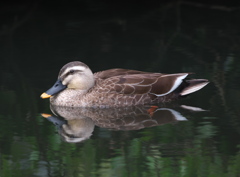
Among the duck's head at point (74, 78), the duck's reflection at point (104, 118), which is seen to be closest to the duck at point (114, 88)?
the duck's head at point (74, 78)

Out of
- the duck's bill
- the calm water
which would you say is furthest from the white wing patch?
the duck's bill

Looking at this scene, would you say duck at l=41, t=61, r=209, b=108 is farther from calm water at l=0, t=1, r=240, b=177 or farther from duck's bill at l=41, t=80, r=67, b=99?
calm water at l=0, t=1, r=240, b=177

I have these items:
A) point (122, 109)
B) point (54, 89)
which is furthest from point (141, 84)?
point (54, 89)

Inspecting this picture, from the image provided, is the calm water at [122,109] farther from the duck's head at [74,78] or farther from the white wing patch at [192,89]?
the duck's head at [74,78]

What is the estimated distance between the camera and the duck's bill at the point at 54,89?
10.9 meters

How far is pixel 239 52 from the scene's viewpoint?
13.8 meters

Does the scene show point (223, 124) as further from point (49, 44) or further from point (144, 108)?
point (49, 44)

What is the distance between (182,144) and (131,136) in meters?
0.79

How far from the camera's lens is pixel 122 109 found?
10789 millimetres

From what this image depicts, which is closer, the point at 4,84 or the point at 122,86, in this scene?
the point at 122,86

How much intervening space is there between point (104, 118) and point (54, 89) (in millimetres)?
1210

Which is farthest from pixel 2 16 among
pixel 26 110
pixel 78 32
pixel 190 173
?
pixel 190 173

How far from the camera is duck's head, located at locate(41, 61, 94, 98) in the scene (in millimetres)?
11016

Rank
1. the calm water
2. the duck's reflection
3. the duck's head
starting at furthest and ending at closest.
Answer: the duck's head < the duck's reflection < the calm water
